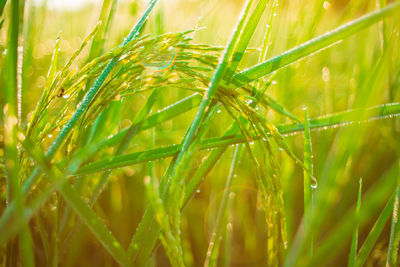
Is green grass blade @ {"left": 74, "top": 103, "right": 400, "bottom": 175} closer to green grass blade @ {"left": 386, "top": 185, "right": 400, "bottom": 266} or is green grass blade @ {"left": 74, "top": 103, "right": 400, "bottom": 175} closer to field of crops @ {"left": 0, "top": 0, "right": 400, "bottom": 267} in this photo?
field of crops @ {"left": 0, "top": 0, "right": 400, "bottom": 267}

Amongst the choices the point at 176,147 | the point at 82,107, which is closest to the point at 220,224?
the point at 176,147

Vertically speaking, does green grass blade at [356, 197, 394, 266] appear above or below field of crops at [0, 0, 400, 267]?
below

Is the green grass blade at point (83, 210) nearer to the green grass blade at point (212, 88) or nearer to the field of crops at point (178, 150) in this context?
the field of crops at point (178, 150)

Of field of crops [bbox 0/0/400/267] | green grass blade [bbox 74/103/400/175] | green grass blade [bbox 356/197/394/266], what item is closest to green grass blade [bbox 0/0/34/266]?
field of crops [bbox 0/0/400/267]

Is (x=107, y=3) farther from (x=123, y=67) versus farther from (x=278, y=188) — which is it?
(x=278, y=188)

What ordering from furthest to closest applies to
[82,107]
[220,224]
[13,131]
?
1. [220,224]
2. [82,107]
3. [13,131]

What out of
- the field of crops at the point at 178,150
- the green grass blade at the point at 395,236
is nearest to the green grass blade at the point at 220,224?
the field of crops at the point at 178,150

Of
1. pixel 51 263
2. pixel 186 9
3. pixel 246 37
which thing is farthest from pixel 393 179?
pixel 186 9

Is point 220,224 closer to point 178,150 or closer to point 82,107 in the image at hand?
point 178,150
